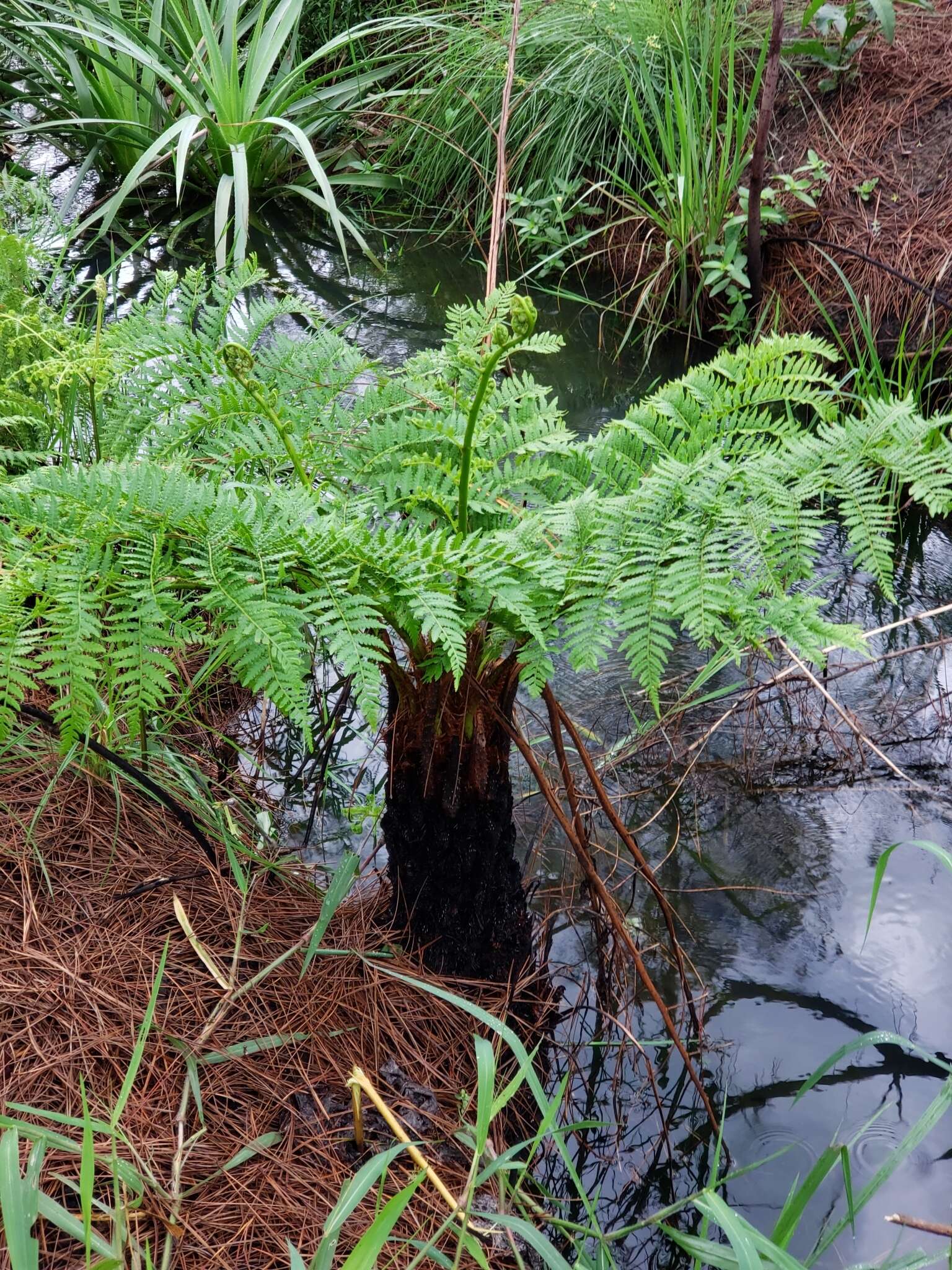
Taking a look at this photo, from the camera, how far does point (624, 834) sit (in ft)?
5.44

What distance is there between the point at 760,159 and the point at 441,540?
106 inches

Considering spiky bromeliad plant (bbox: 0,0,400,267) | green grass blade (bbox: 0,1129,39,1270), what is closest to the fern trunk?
green grass blade (bbox: 0,1129,39,1270)

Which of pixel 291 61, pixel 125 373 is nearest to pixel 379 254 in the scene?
pixel 291 61

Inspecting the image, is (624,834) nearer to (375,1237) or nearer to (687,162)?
(375,1237)

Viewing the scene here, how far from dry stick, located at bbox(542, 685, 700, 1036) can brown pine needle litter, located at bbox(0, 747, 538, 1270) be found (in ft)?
1.05

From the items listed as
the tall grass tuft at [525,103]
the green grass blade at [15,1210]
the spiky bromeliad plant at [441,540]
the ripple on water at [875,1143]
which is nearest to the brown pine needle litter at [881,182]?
the tall grass tuft at [525,103]

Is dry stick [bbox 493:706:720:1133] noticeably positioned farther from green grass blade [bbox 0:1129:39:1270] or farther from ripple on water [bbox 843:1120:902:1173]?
green grass blade [bbox 0:1129:39:1270]

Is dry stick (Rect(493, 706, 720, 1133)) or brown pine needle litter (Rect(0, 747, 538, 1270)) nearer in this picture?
brown pine needle litter (Rect(0, 747, 538, 1270))

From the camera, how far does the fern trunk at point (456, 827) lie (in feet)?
5.25

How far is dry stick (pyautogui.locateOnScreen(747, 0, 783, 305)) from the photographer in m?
3.20

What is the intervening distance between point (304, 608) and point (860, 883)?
140 centimetres

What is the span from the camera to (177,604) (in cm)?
131

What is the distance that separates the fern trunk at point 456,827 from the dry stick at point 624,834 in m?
0.08

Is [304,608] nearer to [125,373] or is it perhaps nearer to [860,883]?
[125,373]
